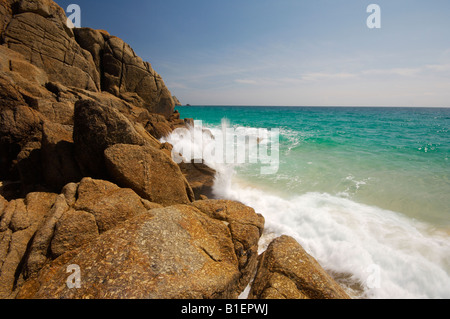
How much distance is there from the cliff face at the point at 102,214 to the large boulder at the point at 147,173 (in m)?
0.03

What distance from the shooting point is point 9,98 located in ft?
23.4

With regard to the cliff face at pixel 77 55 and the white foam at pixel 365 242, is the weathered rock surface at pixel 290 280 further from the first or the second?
the cliff face at pixel 77 55

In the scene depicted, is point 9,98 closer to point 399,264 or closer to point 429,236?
point 399,264

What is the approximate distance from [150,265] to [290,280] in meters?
2.46

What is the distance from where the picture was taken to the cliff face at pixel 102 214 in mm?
3191

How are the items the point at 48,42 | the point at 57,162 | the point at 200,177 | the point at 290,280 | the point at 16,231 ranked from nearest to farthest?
the point at 290,280, the point at 16,231, the point at 57,162, the point at 200,177, the point at 48,42

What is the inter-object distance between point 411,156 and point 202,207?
20073mm

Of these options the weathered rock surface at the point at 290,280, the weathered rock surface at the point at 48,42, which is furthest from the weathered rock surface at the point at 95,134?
the weathered rock surface at the point at 48,42

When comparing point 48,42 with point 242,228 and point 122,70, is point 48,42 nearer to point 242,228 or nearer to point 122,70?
point 122,70

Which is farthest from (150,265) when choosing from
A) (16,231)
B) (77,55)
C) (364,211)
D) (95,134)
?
(77,55)

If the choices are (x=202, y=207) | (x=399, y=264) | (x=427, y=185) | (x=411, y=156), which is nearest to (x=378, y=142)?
(x=411, y=156)

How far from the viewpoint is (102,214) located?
420 centimetres

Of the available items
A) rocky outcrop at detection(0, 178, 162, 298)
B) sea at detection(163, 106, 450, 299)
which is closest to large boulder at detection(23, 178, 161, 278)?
rocky outcrop at detection(0, 178, 162, 298)
